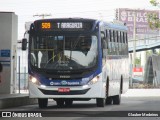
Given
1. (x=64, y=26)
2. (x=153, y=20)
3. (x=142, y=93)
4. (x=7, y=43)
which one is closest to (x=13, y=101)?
(x=64, y=26)

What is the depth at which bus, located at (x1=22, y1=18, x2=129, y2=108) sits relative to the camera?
25.0 metres

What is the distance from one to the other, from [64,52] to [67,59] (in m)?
0.26

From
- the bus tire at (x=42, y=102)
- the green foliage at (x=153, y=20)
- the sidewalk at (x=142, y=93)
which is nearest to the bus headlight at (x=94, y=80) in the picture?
the bus tire at (x=42, y=102)

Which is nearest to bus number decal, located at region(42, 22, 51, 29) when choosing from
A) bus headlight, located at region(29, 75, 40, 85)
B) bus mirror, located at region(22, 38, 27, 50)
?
bus mirror, located at region(22, 38, 27, 50)

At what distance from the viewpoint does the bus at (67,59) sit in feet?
82.1

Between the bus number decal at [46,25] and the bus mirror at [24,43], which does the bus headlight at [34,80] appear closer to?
the bus mirror at [24,43]

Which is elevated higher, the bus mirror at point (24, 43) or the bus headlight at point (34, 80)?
the bus mirror at point (24, 43)

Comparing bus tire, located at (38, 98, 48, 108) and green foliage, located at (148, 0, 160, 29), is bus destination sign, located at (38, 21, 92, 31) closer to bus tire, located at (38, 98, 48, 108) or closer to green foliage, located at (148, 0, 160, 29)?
bus tire, located at (38, 98, 48, 108)

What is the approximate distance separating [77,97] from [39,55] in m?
1.93

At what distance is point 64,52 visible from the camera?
2519cm

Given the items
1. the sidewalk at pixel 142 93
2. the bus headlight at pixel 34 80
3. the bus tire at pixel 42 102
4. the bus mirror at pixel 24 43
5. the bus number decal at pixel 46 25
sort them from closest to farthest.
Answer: the bus headlight at pixel 34 80 → the bus number decal at pixel 46 25 → the bus mirror at pixel 24 43 → the bus tire at pixel 42 102 → the sidewalk at pixel 142 93

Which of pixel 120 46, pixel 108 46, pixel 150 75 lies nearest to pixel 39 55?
pixel 108 46

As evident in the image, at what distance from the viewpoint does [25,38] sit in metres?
26.2

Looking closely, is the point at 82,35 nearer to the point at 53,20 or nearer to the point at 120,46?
the point at 53,20
